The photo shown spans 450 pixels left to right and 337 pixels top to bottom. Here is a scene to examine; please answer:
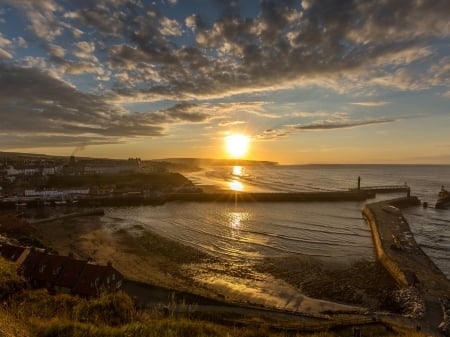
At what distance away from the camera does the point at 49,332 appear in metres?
7.00

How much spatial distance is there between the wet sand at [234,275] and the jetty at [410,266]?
1.49 m

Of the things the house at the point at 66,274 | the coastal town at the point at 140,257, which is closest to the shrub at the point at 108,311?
the coastal town at the point at 140,257

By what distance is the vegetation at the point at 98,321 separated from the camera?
23.1 ft

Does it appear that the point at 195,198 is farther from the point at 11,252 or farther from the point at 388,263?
the point at 11,252

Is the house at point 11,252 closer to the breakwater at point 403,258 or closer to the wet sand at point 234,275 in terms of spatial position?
the wet sand at point 234,275

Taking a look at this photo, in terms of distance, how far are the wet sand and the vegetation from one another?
18.2ft

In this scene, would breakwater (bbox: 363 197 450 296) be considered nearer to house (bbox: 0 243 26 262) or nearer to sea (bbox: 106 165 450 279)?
sea (bbox: 106 165 450 279)

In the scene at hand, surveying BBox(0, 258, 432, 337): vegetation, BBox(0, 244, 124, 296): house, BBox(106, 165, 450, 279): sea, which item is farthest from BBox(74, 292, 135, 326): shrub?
BBox(106, 165, 450, 279): sea

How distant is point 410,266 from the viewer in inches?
1045

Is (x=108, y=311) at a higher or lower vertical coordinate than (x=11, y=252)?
higher

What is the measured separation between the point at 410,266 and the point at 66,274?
2571 cm

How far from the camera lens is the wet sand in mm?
21781

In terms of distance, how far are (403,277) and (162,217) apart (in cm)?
3618

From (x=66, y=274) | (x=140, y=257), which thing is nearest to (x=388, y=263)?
(x=140, y=257)
